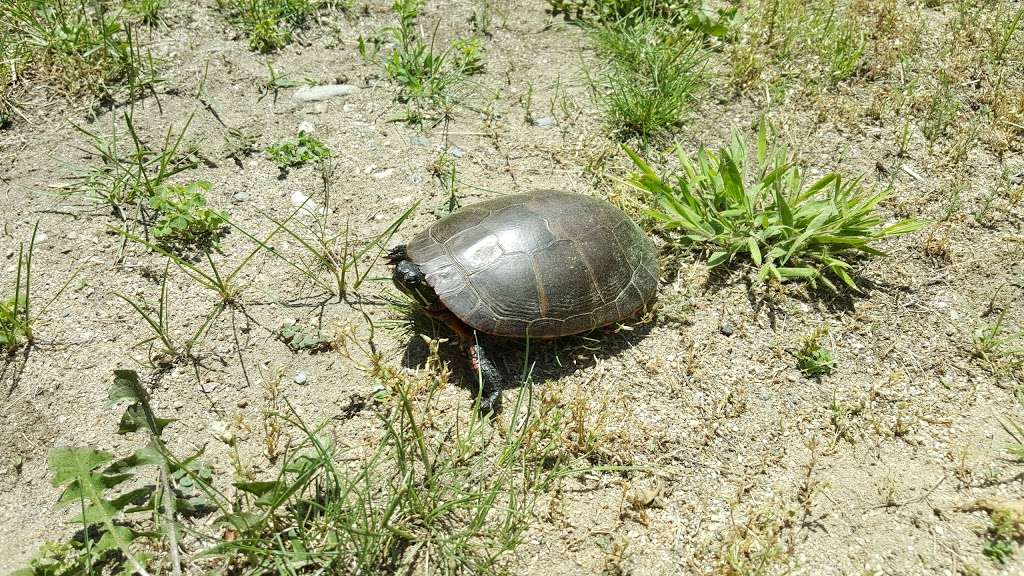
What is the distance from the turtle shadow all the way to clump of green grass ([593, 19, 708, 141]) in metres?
1.74

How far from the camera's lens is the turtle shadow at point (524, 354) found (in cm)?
334

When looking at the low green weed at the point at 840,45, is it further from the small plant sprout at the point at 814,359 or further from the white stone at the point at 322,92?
the white stone at the point at 322,92

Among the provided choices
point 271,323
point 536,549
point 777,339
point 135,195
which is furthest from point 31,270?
point 777,339

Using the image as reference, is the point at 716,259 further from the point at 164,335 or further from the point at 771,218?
the point at 164,335

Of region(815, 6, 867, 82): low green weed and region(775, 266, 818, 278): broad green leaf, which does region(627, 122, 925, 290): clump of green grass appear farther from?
region(815, 6, 867, 82): low green weed

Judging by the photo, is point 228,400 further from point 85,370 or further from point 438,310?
point 438,310

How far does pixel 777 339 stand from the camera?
359 centimetres

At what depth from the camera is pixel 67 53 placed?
445cm

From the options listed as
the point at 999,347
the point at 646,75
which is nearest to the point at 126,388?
the point at 646,75

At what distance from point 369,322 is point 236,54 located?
105 inches

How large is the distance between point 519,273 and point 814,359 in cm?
167

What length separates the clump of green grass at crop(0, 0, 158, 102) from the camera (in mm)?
4379

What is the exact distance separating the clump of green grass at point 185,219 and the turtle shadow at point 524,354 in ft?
4.58

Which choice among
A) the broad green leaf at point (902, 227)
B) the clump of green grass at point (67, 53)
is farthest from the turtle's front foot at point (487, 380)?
the clump of green grass at point (67, 53)
